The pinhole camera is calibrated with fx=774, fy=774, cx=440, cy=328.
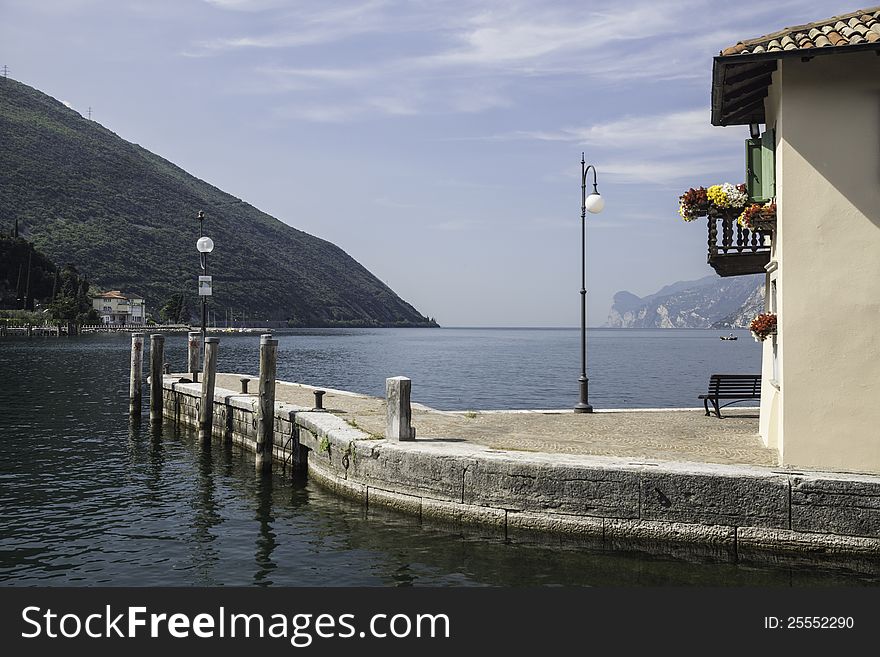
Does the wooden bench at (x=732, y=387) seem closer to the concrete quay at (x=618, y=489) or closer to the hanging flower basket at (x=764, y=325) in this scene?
the concrete quay at (x=618, y=489)

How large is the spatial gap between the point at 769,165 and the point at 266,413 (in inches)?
402

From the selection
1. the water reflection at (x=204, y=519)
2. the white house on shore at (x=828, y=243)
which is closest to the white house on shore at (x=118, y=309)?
the water reflection at (x=204, y=519)


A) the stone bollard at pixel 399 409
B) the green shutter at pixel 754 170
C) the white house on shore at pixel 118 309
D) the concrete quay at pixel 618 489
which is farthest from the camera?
the white house on shore at pixel 118 309

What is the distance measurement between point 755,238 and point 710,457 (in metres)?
4.28

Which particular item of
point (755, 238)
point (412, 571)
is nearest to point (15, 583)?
point (412, 571)

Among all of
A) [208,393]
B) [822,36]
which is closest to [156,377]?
[208,393]

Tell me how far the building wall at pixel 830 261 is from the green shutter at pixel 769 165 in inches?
44.6

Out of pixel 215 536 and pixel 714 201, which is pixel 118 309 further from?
pixel 714 201

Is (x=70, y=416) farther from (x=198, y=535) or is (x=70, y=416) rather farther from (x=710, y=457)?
(x=710, y=457)

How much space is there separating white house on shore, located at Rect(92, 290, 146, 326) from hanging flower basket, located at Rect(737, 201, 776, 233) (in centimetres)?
14119

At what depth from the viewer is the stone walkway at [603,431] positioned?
38.3 feet

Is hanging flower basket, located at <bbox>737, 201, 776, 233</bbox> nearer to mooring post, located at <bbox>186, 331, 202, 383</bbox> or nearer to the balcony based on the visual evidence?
the balcony

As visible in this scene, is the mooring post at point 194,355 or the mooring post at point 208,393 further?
the mooring post at point 194,355

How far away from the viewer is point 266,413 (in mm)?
15562
